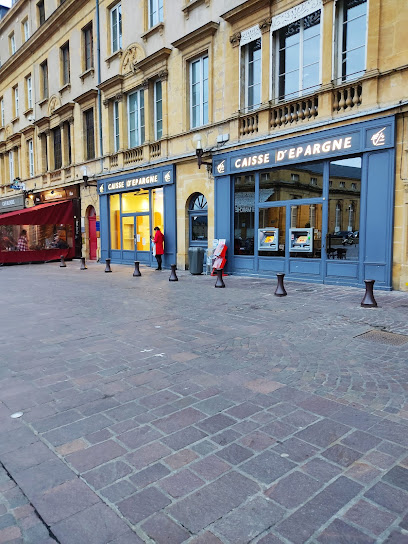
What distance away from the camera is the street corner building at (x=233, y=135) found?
919 centimetres

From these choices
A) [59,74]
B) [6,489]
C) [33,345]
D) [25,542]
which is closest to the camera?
[25,542]

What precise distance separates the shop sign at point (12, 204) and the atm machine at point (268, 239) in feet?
65.0

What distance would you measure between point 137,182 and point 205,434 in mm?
14717

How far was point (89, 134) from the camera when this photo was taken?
1947 centimetres

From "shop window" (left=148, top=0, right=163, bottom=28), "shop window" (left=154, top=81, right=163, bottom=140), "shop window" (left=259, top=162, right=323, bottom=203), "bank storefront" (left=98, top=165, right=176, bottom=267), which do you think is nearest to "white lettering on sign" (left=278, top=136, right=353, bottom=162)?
"shop window" (left=259, top=162, right=323, bottom=203)

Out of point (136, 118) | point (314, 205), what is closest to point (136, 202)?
point (136, 118)

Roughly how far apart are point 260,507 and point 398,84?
9554 mm

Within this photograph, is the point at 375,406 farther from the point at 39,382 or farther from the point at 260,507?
the point at 39,382

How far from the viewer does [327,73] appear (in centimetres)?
993

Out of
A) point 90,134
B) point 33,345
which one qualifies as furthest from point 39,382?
point 90,134

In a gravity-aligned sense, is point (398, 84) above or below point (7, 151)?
below

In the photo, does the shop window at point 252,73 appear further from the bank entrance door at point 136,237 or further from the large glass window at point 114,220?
the large glass window at point 114,220

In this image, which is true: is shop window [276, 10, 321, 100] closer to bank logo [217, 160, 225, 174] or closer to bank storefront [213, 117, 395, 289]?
bank storefront [213, 117, 395, 289]

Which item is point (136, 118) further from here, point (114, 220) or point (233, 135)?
point (233, 135)
